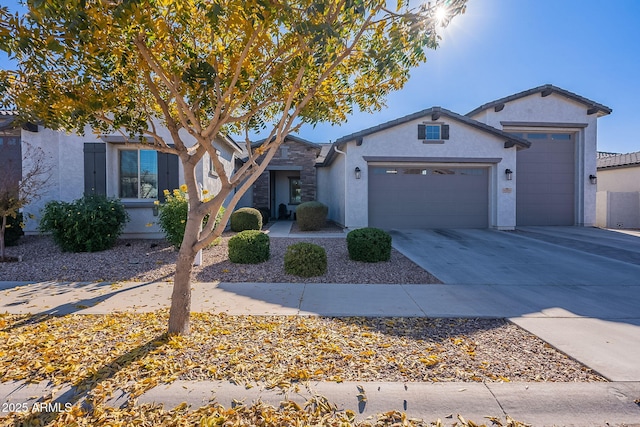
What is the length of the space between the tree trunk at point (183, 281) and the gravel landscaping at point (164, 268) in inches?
94.3

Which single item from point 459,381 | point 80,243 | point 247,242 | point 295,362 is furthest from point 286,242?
point 459,381

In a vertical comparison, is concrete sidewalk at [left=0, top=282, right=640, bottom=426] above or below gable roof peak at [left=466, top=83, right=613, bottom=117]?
below

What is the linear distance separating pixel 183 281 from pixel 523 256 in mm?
7983

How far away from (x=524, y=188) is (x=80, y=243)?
16587 mm

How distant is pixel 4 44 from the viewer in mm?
2893

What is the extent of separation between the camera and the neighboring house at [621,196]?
14.7 meters

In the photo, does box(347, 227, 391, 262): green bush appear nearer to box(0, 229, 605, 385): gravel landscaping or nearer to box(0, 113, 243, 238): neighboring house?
box(0, 229, 605, 385): gravel landscaping

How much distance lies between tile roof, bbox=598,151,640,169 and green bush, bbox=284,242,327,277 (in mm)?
18043

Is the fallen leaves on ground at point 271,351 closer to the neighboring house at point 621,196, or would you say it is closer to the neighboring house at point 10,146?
the neighboring house at point 10,146

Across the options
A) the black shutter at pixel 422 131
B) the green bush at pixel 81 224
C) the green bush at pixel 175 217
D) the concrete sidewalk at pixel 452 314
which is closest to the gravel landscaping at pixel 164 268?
the green bush at pixel 81 224

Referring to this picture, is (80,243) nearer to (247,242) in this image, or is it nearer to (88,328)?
(247,242)

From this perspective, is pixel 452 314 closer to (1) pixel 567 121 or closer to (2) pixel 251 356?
(2) pixel 251 356

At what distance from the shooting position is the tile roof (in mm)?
15242

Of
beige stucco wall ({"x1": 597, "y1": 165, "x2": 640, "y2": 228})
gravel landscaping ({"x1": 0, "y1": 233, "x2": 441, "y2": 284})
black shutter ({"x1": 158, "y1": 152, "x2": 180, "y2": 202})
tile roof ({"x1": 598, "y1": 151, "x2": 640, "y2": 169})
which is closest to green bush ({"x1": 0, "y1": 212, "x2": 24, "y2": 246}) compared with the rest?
gravel landscaping ({"x1": 0, "y1": 233, "x2": 441, "y2": 284})
